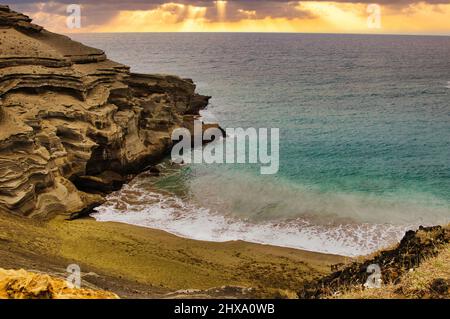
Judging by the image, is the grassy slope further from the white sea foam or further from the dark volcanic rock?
the dark volcanic rock

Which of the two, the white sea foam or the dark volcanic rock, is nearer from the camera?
the dark volcanic rock

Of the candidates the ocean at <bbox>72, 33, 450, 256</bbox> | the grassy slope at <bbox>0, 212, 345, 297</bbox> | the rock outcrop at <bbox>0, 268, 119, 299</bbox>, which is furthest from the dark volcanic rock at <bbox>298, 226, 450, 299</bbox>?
the ocean at <bbox>72, 33, 450, 256</bbox>

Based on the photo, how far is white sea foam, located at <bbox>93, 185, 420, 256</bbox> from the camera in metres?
27.5

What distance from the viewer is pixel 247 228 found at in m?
29.9

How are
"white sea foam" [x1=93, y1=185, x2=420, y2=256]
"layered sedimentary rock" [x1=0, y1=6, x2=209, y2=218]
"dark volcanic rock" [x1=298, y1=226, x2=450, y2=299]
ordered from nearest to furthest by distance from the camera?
"dark volcanic rock" [x1=298, y1=226, x2=450, y2=299], "layered sedimentary rock" [x1=0, y1=6, x2=209, y2=218], "white sea foam" [x1=93, y1=185, x2=420, y2=256]

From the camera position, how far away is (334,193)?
114ft

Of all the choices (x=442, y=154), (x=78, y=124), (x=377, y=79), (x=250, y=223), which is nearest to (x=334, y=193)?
(x=250, y=223)

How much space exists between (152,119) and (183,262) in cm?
2359

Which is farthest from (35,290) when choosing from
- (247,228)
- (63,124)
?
(63,124)

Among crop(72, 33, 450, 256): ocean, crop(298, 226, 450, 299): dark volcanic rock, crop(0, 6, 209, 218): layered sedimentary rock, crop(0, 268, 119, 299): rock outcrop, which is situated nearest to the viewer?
crop(0, 268, 119, 299): rock outcrop

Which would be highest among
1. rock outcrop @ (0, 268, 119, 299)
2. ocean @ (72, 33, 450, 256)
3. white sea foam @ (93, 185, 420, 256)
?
rock outcrop @ (0, 268, 119, 299)

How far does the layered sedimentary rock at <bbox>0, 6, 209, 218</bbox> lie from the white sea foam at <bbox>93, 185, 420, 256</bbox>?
2813 millimetres

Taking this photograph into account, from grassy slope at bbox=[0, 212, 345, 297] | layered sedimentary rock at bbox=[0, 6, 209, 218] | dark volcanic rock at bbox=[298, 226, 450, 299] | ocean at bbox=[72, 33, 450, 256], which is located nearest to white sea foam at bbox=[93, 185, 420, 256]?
ocean at bbox=[72, 33, 450, 256]

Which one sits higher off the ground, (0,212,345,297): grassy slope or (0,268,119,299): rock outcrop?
(0,268,119,299): rock outcrop
